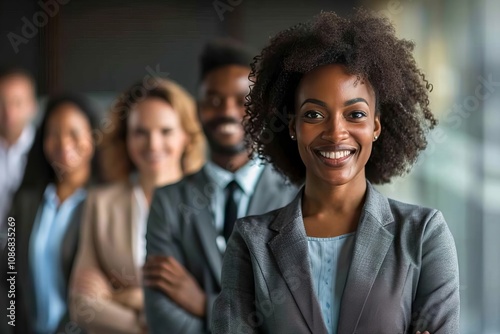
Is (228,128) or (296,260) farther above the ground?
(228,128)

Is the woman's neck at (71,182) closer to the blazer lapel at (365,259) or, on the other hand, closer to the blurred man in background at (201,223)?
the blurred man in background at (201,223)

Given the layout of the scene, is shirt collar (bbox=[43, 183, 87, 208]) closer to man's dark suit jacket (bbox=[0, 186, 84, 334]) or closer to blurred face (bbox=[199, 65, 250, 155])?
man's dark suit jacket (bbox=[0, 186, 84, 334])

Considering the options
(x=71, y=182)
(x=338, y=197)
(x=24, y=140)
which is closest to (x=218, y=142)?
(x=71, y=182)

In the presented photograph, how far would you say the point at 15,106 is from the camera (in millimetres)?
4523

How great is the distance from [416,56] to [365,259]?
2748 millimetres

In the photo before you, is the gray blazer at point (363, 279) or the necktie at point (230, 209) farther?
the necktie at point (230, 209)

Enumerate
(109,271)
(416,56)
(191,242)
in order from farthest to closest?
(416,56)
(109,271)
(191,242)

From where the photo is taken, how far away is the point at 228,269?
1738mm

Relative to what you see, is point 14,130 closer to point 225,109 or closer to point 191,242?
point 225,109

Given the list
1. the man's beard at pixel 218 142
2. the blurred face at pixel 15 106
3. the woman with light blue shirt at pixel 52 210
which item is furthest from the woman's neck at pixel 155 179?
the blurred face at pixel 15 106

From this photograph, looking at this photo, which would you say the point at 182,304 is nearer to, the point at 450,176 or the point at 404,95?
the point at 404,95

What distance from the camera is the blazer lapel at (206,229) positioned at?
10.1 ft

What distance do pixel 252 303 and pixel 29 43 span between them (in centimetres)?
305

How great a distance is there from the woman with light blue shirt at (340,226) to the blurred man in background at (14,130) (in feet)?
9.32
